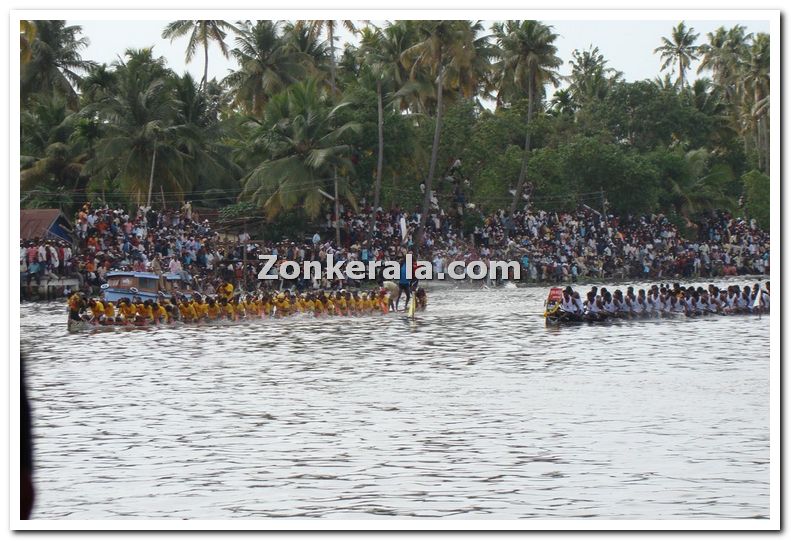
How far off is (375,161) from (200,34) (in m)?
7.43

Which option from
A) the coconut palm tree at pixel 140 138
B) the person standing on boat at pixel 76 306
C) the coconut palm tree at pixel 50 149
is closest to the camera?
the person standing on boat at pixel 76 306

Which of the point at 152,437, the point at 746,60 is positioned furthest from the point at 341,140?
the point at 152,437

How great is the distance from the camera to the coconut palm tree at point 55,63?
1705 inches

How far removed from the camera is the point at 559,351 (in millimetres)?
21656

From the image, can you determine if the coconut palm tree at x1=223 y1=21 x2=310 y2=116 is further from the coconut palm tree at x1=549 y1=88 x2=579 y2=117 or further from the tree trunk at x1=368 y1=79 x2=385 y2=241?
the coconut palm tree at x1=549 y1=88 x2=579 y2=117

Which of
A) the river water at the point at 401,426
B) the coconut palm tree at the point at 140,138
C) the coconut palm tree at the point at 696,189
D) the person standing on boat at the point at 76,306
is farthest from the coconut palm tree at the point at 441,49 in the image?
the river water at the point at 401,426

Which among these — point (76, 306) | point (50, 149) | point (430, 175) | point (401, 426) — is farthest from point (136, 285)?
point (401, 426)

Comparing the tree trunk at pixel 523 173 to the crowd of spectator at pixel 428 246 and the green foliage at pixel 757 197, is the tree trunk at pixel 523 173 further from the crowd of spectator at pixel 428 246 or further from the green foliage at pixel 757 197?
the green foliage at pixel 757 197

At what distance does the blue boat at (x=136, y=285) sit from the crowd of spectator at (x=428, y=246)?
465 millimetres

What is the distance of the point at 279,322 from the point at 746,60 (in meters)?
37.4

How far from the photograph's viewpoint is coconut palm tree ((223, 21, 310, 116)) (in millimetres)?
46000

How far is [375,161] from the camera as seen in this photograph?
43156 millimetres

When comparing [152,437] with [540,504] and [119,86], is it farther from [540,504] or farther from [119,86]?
[119,86]

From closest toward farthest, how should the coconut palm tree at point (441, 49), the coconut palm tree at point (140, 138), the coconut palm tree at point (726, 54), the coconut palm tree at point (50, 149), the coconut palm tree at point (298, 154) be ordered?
1. the coconut palm tree at point (140, 138)
2. the coconut palm tree at point (50, 149)
3. the coconut palm tree at point (298, 154)
4. the coconut palm tree at point (441, 49)
5. the coconut palm tree at point (726, 54)
